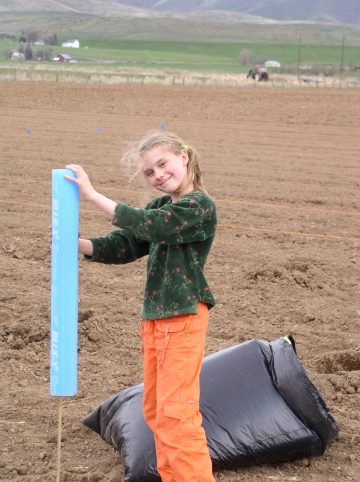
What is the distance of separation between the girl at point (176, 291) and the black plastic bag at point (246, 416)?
1.61 feet

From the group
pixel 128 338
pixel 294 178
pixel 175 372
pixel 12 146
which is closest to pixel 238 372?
pixel 175 372

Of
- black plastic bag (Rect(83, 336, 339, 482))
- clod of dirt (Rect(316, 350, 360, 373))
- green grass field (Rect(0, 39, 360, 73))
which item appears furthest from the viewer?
green grass field (Rect(0, 39, 360, 73))

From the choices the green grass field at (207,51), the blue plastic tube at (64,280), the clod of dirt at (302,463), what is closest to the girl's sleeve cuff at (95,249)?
the blue plastic tube at (64,280)

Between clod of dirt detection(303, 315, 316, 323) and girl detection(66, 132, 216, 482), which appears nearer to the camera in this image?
girl detection(66, 132, 216, 482)

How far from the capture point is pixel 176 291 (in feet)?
9.23

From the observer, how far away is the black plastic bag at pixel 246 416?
336cm

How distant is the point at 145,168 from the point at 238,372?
1.29 metres

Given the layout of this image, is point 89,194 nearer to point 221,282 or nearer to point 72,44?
point 221,282

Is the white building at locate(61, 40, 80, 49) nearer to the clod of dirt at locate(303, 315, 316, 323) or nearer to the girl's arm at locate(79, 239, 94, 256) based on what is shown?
the clod of dirt at locate(303, 315, 316, 323)

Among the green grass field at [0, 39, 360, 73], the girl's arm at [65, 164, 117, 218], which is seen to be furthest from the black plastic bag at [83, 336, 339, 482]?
the green grass field at [0, 39, 360, 73]

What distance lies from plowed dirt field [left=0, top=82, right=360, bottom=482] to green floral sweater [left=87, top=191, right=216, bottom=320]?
0.40m

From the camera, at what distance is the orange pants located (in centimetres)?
279

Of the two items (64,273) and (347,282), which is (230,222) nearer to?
(347,282)

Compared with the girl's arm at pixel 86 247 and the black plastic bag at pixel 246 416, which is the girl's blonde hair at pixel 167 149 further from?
the black plastic bag at pixel 246 416
